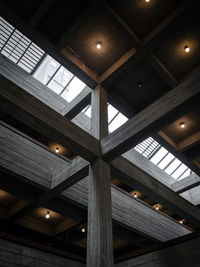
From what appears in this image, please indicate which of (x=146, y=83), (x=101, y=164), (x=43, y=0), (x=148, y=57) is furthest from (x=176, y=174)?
(x=43, y=0)

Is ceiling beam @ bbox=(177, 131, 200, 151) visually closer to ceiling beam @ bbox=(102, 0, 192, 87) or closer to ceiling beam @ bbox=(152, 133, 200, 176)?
ceiling beam @ bbox=(152, 133, 200, 176)

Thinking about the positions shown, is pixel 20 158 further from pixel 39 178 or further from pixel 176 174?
pixel 176 174

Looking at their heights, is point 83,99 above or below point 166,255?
above

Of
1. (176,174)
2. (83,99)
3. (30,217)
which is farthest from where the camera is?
(176,174)

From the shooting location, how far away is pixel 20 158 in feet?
26.1

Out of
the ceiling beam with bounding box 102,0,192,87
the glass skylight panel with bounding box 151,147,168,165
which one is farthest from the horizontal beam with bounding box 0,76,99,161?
the glass skylight panel with bounding box 151,147,168,165

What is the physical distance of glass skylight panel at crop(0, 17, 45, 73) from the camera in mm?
10141

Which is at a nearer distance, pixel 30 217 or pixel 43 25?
pixel 43 25

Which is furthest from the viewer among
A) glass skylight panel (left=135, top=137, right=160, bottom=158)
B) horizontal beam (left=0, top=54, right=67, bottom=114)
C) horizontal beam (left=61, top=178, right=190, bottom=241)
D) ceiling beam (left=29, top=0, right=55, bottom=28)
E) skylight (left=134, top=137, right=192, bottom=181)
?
skylight (left=134, top=137, right=192, bottom=181)

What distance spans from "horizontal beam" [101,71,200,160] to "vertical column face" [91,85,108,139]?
0.74 metres

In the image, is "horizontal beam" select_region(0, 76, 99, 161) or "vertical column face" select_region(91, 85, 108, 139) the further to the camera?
"vertical column face" select_region(91, 85, 108, 139)

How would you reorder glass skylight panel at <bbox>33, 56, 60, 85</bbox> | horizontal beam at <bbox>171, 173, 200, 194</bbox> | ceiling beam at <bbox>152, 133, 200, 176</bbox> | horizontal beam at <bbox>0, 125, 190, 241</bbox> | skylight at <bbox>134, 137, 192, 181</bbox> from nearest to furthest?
horizontal beam at <bbox>0, 125, 190, 241</bbox>, ceiling beam at <bbox>152, 133, 200, 176</bbox>, glass skylight panel at <bbox>33, 56, 60, 85</bbox>, horizontal beam at <bbox>171, 173, 200, 194</bbox>, skylight at <bbox>134, 137, 192, 181</bbox>

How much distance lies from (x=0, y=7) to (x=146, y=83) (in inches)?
→ 203

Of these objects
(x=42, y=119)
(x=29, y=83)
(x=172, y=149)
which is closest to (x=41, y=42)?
(x=42, y=119)
